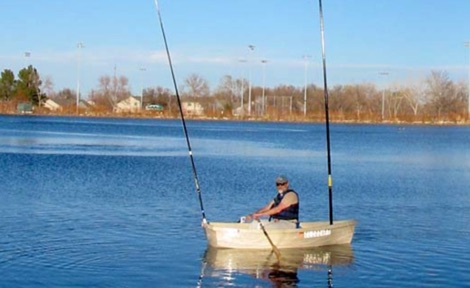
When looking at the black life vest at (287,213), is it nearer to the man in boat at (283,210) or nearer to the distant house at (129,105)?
the man in boat at (283,210)

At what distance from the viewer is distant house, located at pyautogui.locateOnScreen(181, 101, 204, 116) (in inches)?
6575

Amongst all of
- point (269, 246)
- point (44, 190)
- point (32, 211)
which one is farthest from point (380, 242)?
point (44, 190)

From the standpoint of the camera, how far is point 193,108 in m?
174

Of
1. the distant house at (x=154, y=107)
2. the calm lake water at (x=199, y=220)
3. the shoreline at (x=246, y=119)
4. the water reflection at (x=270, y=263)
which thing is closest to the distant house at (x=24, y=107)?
the shoreline at (x=246, y=119)

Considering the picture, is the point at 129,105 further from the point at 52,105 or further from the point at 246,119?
the point at 246,119

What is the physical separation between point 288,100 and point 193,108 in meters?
20.7

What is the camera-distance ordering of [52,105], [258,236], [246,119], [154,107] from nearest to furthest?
[258,236] < [246,119] < [154,107] < [52,105]

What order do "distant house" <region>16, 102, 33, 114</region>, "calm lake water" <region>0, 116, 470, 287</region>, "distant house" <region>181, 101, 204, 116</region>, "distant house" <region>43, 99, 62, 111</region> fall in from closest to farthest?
"calm lake water" <region>0, 116, 470, 287</region> → "distant house" <region>16, 102, 33, 114</region> → "distant house" <region>43, 99, 62, 111</region> → "distant house" <region>181, 101, 204, 116</region>

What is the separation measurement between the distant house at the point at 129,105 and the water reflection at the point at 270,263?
147 meters

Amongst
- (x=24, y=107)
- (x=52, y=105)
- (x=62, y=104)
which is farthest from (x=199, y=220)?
(x=62, y=104)

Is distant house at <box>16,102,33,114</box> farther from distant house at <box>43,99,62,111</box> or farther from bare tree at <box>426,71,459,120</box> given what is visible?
bare tree at <box>426,71,459,120</box>

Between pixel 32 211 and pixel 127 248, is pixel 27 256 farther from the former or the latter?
pixel 32 211

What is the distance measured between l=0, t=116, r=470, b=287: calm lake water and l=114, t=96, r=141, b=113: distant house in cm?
11766

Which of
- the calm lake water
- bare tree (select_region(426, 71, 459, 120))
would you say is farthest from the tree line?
the calm lake water
